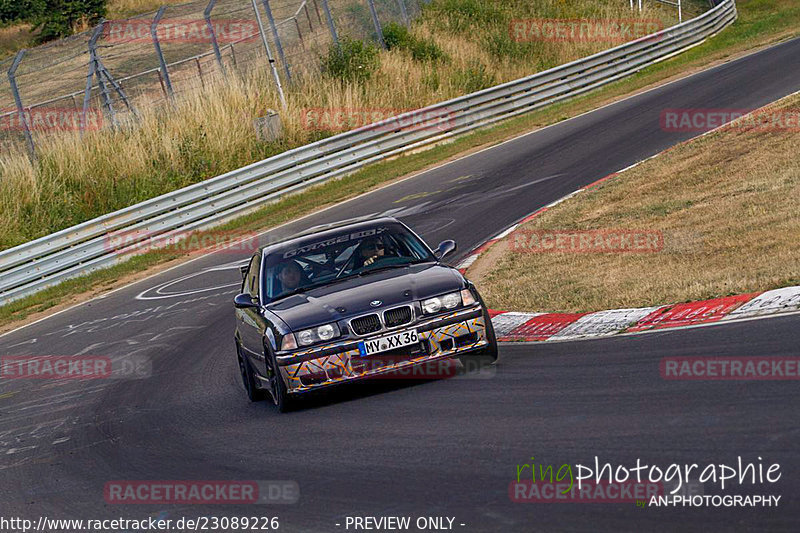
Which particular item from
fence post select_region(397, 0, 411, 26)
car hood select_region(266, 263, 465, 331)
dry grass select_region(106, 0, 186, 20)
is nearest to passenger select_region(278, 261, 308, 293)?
car hood select_region(266, 263, 465, 331)

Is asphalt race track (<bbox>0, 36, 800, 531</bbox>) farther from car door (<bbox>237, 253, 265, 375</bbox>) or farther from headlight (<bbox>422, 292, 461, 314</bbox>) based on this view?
headlight (<bbox>422, 292, 461, 314</bbox>)

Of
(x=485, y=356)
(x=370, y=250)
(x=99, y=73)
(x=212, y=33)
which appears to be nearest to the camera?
(x=485, y=356)

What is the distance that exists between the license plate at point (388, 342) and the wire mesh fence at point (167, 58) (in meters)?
18.2

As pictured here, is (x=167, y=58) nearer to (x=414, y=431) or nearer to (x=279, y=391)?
(x=279, y=391)

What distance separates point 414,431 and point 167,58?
41630mm

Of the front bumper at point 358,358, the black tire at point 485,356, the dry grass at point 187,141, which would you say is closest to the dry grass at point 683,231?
the black tire at point 485,356

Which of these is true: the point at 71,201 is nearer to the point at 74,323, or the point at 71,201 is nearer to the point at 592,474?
the point at 74,323

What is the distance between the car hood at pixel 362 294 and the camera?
827 centimetres

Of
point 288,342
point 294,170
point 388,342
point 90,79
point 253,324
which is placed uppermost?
point 288,342

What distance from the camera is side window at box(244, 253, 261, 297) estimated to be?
9.68 meters

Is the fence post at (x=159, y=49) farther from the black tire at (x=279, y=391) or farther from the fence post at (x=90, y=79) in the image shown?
the black tire at (x=279, y=391)

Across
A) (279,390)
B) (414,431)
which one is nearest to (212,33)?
(279,390)

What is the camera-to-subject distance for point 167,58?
4600 cm

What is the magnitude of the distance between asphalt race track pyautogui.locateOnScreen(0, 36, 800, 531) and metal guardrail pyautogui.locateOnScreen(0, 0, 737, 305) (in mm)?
7383
